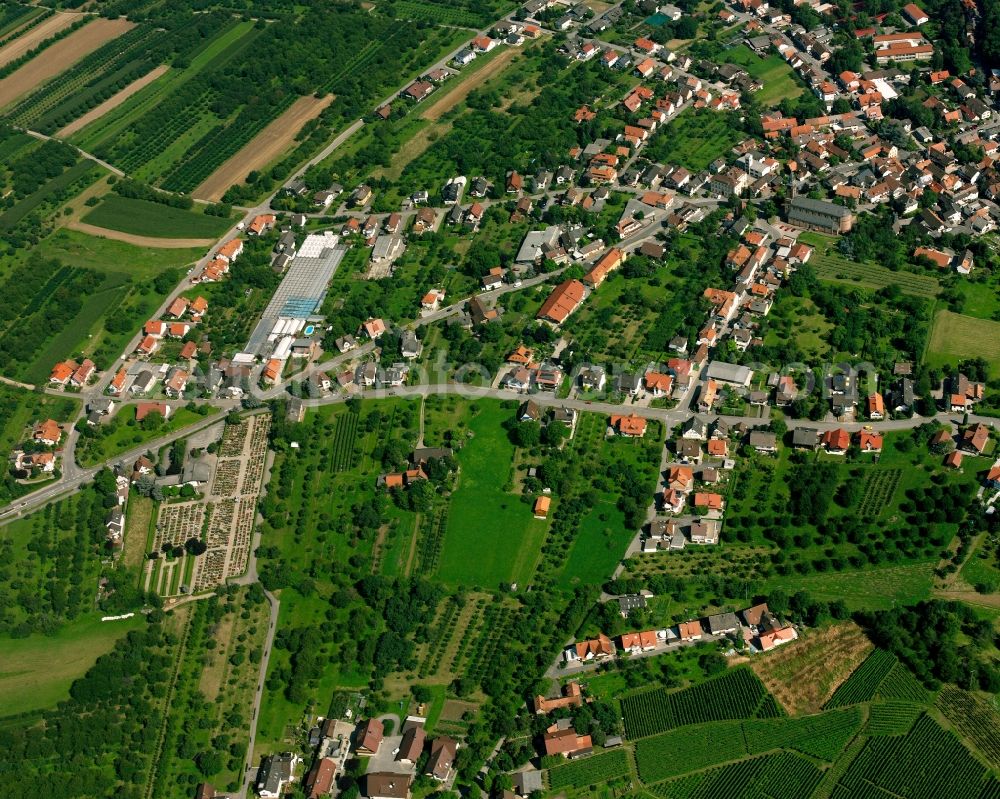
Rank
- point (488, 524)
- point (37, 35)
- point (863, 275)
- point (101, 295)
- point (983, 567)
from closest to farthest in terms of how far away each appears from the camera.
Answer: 1. point (983, 567)
2. point (488, 524)
3. point (863, 275)
4. point (101, 295)
5. point (37, 35)

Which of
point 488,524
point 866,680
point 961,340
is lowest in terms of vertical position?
point 866,680

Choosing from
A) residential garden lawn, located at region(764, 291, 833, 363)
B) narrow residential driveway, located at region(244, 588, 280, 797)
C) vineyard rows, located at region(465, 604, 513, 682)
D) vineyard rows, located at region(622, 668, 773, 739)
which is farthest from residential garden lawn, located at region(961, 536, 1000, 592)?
narrow residential driveway, located at region(244, 588, 280, 797)

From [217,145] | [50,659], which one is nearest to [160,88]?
[217,145]

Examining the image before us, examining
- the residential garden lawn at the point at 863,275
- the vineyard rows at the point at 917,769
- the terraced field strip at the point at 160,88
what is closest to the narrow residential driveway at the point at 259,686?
the vineyard rows at the point at 917,769

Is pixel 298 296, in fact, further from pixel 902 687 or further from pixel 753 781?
pixel 902 687

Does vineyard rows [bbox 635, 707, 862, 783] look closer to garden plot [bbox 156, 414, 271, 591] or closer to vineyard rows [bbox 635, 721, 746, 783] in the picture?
vineyard rows [bbox 635, 721, 746, 783]

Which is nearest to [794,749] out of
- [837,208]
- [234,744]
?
[234,744]

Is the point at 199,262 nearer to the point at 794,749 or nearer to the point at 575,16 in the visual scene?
the point at 575,16
